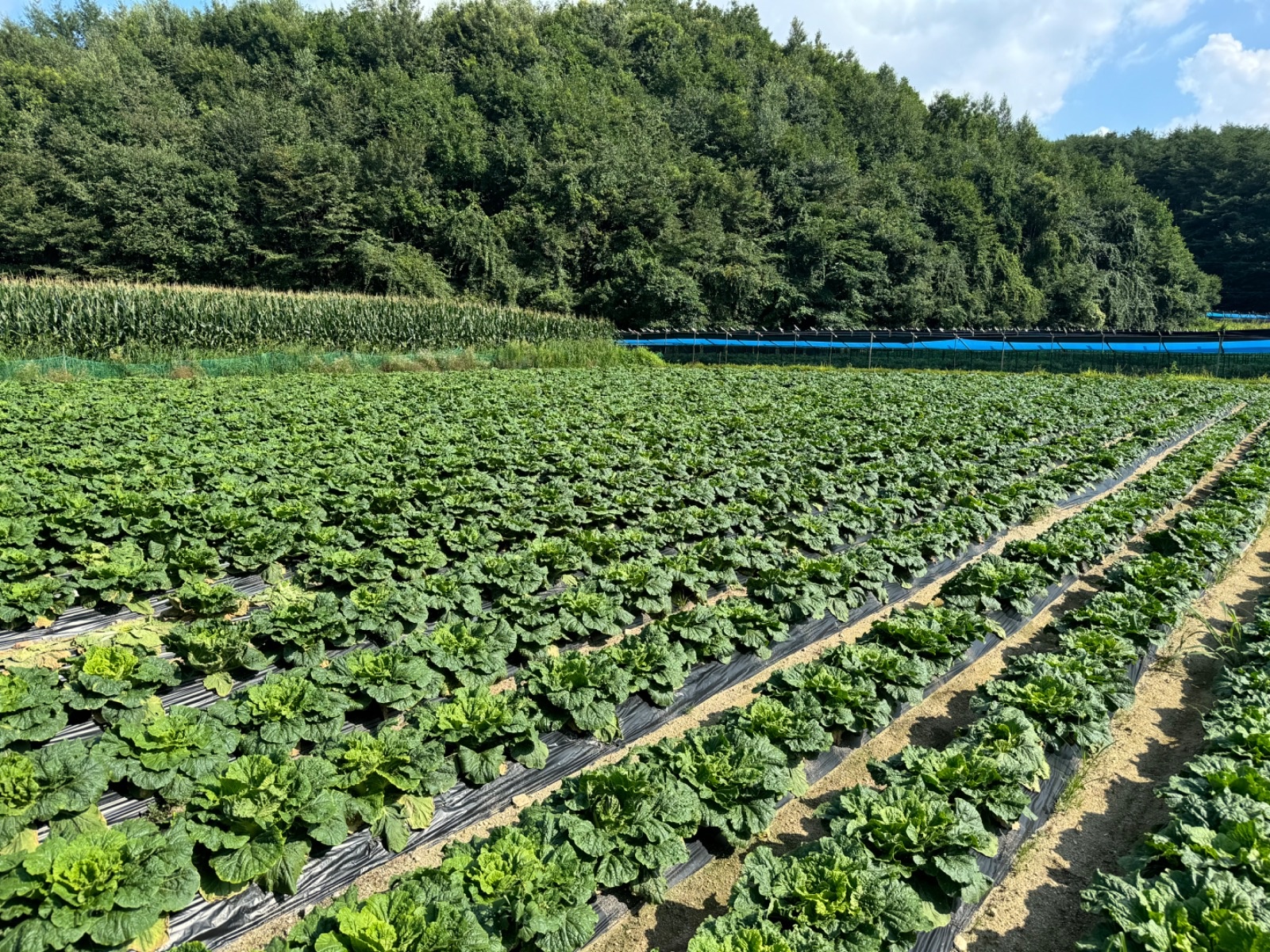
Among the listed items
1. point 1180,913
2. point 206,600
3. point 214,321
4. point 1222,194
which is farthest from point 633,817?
point 1222,194

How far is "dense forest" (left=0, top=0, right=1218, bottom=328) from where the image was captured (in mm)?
44281

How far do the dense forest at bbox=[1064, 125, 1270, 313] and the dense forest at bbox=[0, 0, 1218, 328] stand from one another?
8.95 m

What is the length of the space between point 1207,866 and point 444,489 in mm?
6949

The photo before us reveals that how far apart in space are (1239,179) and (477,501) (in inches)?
4320

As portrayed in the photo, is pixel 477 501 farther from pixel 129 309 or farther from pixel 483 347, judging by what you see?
pixel 483 347

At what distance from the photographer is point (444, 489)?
7.86 meters

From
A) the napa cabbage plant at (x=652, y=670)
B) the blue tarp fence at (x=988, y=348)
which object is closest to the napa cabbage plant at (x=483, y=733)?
the napa cabbage plant at (x=652, y=670)

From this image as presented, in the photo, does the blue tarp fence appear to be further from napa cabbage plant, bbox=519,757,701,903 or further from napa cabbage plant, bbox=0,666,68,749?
napa cabbage plant, bbox=0,666,68,749

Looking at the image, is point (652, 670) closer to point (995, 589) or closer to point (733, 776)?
point (733, 776)

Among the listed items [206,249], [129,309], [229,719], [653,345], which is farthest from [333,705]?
[206,249]

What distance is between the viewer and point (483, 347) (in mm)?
31453

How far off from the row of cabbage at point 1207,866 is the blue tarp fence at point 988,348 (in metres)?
31.9

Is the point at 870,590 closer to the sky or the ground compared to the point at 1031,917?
closer to the sky

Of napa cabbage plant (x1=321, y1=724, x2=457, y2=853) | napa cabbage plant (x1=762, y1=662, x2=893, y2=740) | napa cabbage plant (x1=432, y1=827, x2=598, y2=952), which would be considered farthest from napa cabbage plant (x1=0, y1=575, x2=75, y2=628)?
napa cabbage plant (x1=762, y1=662, x2=893, y2=740)
